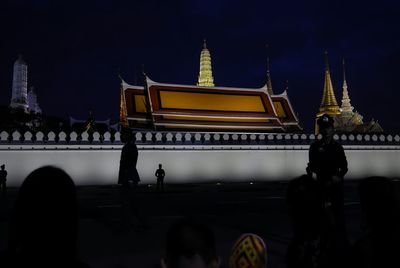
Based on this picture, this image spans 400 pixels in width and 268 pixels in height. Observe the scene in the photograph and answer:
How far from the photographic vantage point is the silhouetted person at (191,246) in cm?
192

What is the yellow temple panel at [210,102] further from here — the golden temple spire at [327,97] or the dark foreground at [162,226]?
the golden temple spire at [327,97]

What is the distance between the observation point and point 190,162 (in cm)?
1956

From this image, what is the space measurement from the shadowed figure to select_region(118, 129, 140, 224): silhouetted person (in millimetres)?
5159

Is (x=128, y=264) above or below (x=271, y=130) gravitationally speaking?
below

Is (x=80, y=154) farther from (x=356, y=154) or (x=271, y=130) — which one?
(x=356, y=154)

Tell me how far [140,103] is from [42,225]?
2289cm

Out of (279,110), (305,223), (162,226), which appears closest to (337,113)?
(279,110)

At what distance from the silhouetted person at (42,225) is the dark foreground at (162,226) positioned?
323cm

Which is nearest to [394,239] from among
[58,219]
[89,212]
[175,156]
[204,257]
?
[204,257]

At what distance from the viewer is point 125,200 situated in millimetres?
7023

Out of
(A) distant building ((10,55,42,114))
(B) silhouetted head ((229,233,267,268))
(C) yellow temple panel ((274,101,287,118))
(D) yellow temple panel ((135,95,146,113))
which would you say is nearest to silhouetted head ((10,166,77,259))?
(B) silhouetted head ((229,233,267,268))

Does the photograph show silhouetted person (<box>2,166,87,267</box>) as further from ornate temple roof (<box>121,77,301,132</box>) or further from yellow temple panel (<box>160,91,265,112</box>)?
yellow temple panel (<box>160,91,265,112</box>)

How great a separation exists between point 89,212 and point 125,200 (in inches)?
104

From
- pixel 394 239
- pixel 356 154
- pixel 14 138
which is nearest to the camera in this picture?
pixel 394 239
